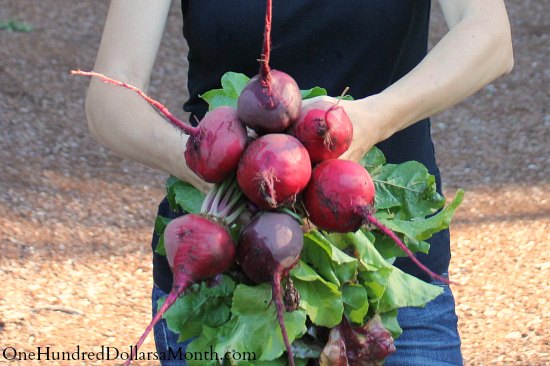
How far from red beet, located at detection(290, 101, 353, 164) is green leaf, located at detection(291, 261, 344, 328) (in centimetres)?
26

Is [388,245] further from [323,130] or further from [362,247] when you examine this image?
[323,130]

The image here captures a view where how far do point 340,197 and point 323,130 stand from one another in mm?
128

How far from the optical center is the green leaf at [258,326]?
6.04 ft

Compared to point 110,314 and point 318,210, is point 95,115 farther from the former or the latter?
point 110,314

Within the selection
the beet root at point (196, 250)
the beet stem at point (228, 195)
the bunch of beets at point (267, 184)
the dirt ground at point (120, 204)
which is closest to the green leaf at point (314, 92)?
the bunch of beets at point (267, 184)

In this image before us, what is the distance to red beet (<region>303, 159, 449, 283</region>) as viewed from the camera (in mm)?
1713

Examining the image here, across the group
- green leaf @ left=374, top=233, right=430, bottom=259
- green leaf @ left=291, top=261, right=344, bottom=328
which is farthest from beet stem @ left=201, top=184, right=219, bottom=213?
green leaf @ left=374, top=233, right=430, bottom=259

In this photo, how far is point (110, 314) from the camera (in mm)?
4562

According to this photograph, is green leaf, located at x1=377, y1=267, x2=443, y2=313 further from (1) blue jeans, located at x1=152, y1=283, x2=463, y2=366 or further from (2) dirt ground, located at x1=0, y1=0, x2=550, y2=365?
(2) dirt ground, located at x1=0, y1=0, x2=550, y2=365

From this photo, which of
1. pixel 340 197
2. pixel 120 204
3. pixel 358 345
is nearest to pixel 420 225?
pixel 358 345

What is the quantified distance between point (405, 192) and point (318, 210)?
0.47m

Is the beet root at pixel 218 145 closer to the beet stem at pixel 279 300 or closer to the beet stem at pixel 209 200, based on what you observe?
the beet stem at pixel 209 200

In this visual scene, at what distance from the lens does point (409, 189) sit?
2152mm

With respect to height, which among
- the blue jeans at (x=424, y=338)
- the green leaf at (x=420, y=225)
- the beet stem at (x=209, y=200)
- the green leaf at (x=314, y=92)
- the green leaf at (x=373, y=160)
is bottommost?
the blue jeans at (x=424, y=338)
